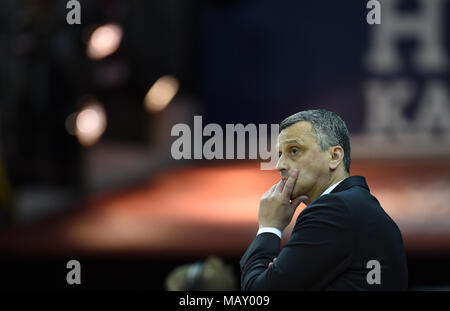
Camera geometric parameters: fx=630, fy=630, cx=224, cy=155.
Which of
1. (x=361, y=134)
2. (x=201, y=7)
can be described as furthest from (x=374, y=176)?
(x=201, y=7)

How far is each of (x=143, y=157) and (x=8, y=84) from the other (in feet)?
7.46

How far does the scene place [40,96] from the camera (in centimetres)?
550

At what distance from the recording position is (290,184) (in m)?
1.07

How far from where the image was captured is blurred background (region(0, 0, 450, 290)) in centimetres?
430

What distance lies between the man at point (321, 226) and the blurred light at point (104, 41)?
5045 mm

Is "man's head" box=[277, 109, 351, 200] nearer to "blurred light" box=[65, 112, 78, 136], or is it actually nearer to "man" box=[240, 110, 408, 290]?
"man" box=[240, 110, 408, 290]

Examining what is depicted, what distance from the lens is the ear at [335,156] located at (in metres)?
1.05

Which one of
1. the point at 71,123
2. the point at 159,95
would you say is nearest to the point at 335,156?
the point at 71,123

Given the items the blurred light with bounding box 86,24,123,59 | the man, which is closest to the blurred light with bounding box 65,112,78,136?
the blurred light with bounding box 86,24,123,59

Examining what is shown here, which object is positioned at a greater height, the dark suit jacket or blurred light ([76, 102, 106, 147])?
blurred light ([76, 102, 106, 147])

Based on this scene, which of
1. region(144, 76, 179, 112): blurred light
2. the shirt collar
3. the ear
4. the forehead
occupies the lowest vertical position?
the shirt collar

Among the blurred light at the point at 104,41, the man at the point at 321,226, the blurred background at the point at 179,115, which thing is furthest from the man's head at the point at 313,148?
the blurred light at the point at 104,41

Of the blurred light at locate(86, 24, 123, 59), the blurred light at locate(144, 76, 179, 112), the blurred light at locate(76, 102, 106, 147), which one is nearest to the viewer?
the blurred light at locate(76, 102, 106, 147)

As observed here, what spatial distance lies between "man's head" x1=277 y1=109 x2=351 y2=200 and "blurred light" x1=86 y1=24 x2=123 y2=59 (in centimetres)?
504
